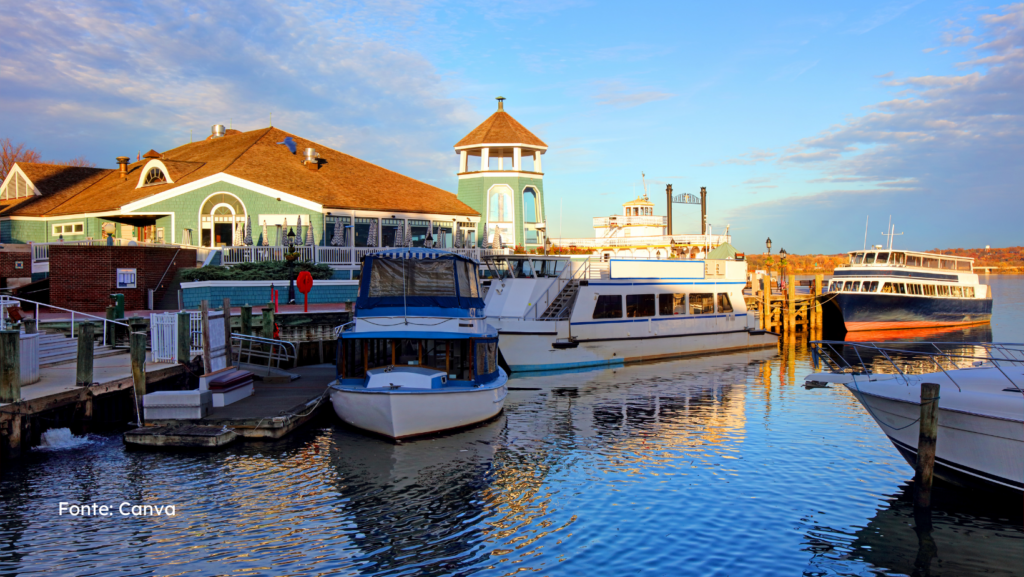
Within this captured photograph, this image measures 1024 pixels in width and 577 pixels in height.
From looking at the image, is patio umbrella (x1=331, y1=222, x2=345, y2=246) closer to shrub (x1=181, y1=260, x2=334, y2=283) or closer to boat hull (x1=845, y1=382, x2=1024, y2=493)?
shrub (x1=181, y1=260, x2=334, y2=283)

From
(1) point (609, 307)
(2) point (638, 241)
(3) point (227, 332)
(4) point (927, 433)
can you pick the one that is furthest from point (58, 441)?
(2) point (638, 241)

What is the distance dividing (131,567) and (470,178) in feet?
120

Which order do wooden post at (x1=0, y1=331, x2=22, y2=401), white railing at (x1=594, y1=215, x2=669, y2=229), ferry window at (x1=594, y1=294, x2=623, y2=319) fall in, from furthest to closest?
white railing at (x1=594, y1=215, x2=669, y2=229)
ferry window at (x1=594, y1=294, x2=623, y2=319)
wooden post at (x1=0, y1=331, x2=22, y2=401)

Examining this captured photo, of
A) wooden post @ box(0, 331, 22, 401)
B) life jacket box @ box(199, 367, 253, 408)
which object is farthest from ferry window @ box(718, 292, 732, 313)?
wooden post @ box(0, 331, 22, 401)

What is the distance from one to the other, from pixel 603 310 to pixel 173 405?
17012mm

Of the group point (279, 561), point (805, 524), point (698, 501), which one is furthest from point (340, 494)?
point (805, 524)

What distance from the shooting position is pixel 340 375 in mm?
16297

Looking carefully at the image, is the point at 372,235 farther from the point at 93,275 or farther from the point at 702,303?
the point at 702,303

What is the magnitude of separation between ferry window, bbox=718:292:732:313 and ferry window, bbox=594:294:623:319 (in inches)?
271

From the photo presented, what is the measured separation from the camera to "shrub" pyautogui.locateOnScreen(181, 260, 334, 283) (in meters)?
28.0

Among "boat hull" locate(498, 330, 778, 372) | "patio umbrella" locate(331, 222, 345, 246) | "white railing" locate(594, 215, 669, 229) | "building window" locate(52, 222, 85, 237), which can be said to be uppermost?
"white railing" locate(594, 215, 669, 229)

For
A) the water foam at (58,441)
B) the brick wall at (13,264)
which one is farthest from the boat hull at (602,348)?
the brick wall at (13,264)

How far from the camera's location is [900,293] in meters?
42.5

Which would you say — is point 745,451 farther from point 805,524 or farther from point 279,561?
point 279,561
